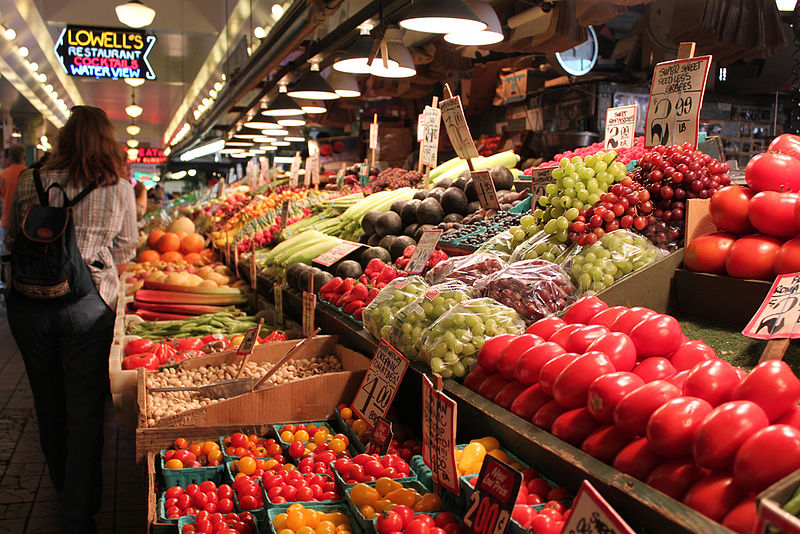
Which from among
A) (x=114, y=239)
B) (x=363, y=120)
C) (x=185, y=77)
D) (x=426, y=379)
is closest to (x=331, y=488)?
(x=426, y=379)

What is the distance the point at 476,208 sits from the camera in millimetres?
4242

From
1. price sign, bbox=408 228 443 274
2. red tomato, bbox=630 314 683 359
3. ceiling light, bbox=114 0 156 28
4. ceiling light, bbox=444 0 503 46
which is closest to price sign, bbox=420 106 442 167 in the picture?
ceiling light, bbox=444 0 503 46

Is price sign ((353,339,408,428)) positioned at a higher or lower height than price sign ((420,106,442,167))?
lower

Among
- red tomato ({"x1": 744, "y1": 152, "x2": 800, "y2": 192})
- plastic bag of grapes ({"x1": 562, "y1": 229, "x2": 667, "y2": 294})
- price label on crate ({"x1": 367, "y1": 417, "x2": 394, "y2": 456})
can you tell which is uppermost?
red tomato ({"x1": 744, "y1": 152, "x2": 800, "y2": 192})

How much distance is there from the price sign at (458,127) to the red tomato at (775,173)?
1924 millimetres

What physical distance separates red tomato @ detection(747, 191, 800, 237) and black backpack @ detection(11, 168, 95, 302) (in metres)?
2.92

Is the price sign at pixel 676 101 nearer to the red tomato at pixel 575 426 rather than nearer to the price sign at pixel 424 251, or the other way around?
the price sign at pixel 424 251

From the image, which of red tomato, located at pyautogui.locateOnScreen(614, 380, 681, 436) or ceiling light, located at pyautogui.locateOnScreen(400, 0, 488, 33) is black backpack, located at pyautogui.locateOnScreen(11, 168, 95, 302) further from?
red tomato, located at pyautogui.locateOnScreen(614, 380, 681, 436)

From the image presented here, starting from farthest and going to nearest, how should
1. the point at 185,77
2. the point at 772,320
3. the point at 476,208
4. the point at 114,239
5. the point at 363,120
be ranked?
1. the point at 185,77
2. the point at 363,120
3. the point at 476,208
4. the point at 114,239
5. the point at 772,320

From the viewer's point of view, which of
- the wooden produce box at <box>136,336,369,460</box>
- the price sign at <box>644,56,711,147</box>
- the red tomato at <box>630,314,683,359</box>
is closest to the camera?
the red tomato at <box>630,314,683,359</box>

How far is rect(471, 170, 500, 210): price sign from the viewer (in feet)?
12.6

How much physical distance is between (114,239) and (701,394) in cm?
306

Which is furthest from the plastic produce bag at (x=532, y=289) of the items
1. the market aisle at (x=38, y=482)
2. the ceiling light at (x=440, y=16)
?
the ceiling light at (x=440, y=16)

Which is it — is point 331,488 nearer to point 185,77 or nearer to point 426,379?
point 426,379
